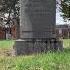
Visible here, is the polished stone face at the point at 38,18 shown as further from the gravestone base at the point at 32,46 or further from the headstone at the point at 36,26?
the gravestone base at the point at 32,46

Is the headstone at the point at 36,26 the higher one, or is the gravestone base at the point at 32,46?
the headstone at the point at 36,26

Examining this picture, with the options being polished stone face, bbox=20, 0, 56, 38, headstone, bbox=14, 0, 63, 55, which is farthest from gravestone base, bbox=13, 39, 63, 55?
polished stone face, bbox=20, 0, 56, 38

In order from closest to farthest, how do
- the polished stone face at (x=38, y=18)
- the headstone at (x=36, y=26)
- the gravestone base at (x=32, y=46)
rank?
the gravestone base at (x=32, y=46), the headstone at (x=36, y=26), the polished stone face at (x=38, y=18)

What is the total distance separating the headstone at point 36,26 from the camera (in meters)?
12.3

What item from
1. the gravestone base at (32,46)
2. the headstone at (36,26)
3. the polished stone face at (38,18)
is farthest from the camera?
the polished stone face at (38,18)

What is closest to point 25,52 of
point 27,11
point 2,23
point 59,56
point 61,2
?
point 27,11

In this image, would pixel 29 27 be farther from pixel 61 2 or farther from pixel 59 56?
pixel 61 2

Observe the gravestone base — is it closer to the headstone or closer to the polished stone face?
the headstone

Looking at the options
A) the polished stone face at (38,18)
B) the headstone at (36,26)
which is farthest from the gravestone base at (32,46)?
the polished stone face at (38,18)

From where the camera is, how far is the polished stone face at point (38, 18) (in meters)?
12.4

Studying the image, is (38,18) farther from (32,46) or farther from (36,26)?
(32,46)

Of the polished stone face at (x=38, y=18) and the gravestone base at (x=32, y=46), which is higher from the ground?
the polished stone face at (x=38, y=18)

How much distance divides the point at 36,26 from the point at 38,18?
1.07 ft

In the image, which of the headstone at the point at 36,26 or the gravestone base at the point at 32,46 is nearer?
the gravestone base at the point at 32,46
